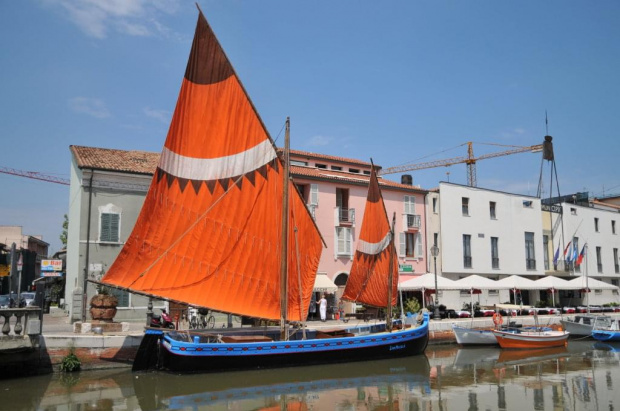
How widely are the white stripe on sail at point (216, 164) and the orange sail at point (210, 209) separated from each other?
0.03 meters

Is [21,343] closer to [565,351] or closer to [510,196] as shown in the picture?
[565,351]

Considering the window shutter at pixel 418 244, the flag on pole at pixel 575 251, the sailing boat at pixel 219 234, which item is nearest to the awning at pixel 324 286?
the window shutter at pixel 418 244

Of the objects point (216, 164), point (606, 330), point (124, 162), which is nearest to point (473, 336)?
point (606, 330)

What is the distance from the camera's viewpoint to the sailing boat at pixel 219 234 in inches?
689

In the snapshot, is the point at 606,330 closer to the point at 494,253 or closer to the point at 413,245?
the point at 494,253

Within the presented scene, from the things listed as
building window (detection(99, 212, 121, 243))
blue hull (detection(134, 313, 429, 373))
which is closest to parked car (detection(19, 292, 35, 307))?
building window (detection(99, 212, 121, 243))

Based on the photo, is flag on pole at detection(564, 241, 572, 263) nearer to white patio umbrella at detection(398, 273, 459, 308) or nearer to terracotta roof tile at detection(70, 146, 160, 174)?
white patio umbrella at detection(398, 273, 459, 308)

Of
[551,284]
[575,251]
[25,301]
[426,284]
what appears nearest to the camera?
[25,301]

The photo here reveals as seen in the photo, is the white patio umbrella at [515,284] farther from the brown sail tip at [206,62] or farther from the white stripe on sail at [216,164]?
the brown sail tip at [206,62]

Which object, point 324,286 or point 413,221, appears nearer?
point 324,286

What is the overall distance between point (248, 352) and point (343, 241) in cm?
1693

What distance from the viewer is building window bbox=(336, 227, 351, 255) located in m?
35.2

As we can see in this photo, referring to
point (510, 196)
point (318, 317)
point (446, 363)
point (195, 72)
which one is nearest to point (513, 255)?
point (510, 196)

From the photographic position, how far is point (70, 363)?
18312 millimetres
